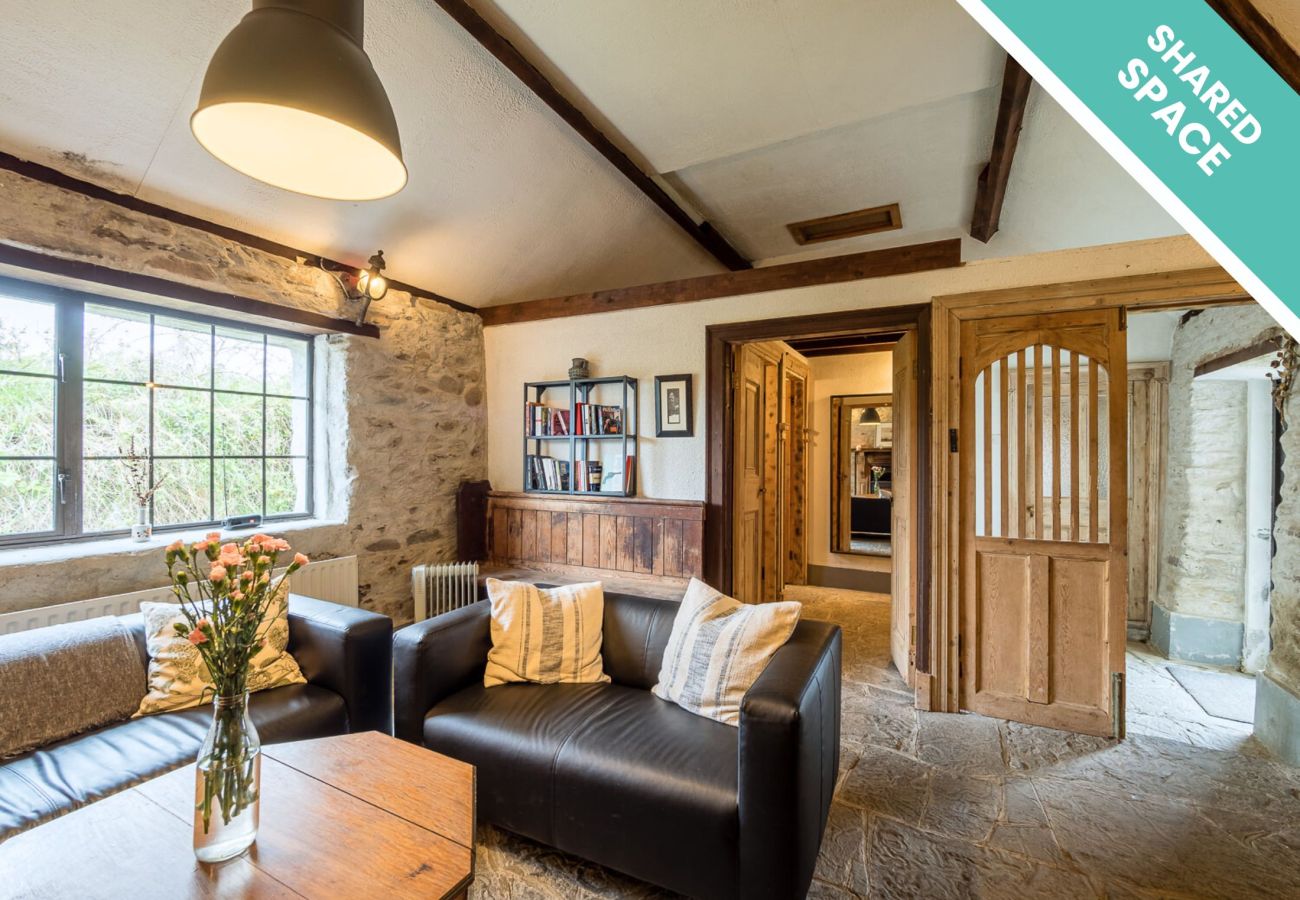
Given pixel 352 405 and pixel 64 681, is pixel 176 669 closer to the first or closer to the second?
pixel 64 681

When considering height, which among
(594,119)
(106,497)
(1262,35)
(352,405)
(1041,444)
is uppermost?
(594,119)

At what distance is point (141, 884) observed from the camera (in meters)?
0.97

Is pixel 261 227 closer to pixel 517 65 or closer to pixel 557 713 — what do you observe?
pixel 517 65

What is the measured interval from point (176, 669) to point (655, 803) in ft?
5.73

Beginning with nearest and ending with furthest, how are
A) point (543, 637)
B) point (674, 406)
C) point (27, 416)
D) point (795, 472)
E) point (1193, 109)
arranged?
point (1193, 109) < point (543, 637) < point (27, 416) < point (674, 406) < point (795, 472)

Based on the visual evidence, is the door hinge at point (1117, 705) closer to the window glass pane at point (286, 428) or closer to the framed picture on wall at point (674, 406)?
the framed picture on wall at point (674, 406)

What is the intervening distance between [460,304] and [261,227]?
4.29ft

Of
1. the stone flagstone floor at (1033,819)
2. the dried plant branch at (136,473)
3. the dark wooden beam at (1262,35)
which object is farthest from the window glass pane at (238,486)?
the dark wooden beam at (1262,35)

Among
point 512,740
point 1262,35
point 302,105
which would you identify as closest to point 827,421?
point 1262,35

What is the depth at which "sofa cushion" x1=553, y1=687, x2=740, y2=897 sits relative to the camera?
4.70 ft

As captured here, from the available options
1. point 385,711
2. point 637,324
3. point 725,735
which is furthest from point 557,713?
point 637,324

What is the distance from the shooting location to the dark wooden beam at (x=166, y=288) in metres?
2.15

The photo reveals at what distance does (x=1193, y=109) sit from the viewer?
35.3 inches

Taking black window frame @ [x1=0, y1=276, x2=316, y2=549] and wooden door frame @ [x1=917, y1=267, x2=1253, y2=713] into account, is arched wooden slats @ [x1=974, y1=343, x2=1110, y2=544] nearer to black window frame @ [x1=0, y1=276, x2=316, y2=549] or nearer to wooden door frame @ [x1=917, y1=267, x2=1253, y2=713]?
wooden door frame @ [x1=917, y1=267, x2=1253, y2=713]
